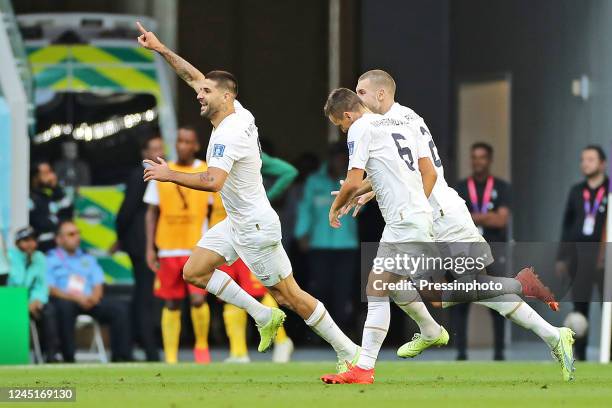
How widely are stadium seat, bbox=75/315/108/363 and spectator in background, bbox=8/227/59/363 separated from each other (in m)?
0.68

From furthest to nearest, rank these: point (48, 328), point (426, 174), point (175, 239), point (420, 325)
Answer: point (48, 328)
point (175, 239)
point (420, 325)
point (426, 174)

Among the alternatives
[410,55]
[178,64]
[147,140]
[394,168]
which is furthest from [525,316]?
[410,55]

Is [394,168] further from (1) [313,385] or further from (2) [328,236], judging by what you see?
(2) [328,236]

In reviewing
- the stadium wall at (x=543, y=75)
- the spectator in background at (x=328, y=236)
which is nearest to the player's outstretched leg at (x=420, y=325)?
the spectator in background at (x=328, y=236)

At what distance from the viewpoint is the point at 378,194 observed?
12188mm

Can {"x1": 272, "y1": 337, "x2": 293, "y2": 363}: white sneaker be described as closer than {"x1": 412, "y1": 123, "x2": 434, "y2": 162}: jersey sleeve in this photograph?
No

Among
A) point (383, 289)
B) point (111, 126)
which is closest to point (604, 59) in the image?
point (111, 126)

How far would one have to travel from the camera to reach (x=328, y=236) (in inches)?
760

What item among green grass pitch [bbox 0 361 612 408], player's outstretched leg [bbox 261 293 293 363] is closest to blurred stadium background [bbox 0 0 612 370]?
player's outstretched leg [bbox 261 293 293 363]

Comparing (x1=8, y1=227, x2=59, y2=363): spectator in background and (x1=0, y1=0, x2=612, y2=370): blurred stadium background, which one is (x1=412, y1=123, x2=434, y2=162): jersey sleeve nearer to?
(x1=0, y1=0, x2=612, y2=370): blurred stadium background

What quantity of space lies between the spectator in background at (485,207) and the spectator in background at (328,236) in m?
1.62

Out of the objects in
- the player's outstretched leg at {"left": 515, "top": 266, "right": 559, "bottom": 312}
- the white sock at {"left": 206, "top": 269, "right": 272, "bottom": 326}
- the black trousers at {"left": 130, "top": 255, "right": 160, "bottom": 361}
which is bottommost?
the black trousers at {"left": 130, "top": 255, "right": 160, "bottom": 361}

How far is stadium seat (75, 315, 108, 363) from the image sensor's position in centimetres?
1814

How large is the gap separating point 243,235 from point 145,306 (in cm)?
497
